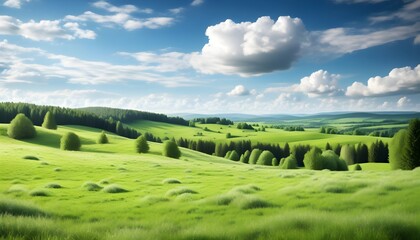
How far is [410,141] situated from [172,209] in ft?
185

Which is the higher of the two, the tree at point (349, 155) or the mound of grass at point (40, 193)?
the mound of grass at point (40, 193)

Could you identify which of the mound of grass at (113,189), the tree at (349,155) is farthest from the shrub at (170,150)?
the tree at (349,155)

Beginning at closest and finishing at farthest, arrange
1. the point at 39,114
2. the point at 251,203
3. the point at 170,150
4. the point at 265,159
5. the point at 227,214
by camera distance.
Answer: the point at 227,214
the point at 251,203
the point at 170,150
the point at 265,159
the point at 39,114

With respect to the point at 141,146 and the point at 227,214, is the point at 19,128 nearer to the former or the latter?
the point at 141,146

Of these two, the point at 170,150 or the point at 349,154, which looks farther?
the point at 349,154

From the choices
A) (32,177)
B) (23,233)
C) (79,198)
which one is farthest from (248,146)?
(23,233)

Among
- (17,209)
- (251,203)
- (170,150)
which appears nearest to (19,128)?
(170,150)

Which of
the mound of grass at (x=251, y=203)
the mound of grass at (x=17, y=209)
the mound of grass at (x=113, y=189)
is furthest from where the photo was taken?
the mound of grass at (x=113, y=189)

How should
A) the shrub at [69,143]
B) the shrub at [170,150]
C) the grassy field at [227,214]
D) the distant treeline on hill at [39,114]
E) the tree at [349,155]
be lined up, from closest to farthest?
the grassy field at [227,214], the shrub at [69,143], the shrub at [170,150], the tree at [349,155], the distant treeline on hill at [39,114]

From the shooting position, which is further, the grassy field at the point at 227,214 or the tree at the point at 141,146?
the tree at the point at 141,146

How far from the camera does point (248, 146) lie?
644 ft

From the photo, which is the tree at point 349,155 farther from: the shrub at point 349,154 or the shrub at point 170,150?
the shrub at point 170,150

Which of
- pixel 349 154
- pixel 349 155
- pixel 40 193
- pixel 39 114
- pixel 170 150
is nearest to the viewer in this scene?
pixel 40 193

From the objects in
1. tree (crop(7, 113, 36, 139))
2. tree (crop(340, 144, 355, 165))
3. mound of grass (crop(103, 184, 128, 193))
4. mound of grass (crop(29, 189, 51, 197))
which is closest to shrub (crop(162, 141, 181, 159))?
tree (crop(7, 113, 36, 139))
